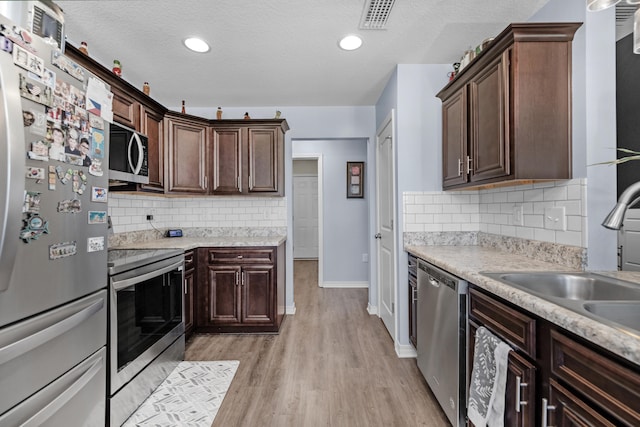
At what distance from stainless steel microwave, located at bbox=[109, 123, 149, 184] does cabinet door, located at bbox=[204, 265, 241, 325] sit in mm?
1121

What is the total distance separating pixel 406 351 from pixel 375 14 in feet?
8.28

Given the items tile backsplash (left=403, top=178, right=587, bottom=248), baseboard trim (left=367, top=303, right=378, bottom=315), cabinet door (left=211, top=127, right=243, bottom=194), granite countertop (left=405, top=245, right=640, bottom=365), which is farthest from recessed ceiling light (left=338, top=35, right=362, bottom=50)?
baseboard trim (left=367, top=303, right=378, bottom=315)

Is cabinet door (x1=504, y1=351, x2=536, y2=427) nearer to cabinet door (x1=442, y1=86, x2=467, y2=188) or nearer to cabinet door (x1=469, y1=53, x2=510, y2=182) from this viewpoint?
cabinet door (x1=469, y1=53, x2=510, y2=182)

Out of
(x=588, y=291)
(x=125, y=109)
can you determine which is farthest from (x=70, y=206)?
(x=588, y=291)

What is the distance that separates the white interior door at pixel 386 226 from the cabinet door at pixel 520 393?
1627mm

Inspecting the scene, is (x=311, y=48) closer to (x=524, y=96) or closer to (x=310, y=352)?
Answer: (x=524, y=96)

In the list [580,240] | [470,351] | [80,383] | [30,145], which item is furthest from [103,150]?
[580,240]

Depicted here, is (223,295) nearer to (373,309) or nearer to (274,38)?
(373,309)

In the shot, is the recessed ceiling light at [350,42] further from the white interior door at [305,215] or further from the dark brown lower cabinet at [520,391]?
the white interior door at [305,215]

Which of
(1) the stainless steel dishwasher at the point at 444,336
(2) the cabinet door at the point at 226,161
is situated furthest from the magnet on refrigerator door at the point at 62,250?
(2) the cabinet door at the point at 226,161

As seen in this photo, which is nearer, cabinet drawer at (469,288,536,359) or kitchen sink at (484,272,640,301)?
cabinet drawer at (469,288,536,359)

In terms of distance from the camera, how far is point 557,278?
1504 millimetres

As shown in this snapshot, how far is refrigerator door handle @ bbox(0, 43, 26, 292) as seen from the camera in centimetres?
103

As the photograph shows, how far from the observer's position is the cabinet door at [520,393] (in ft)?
3.64
